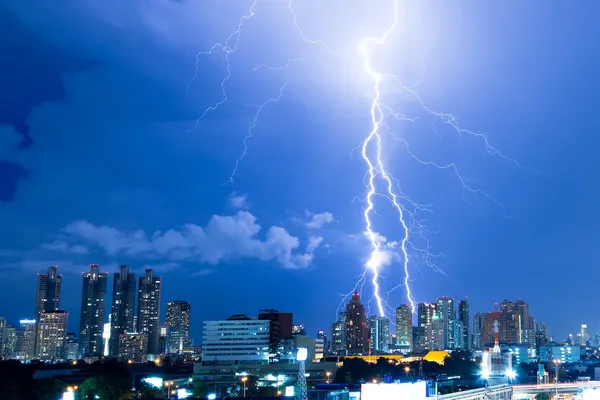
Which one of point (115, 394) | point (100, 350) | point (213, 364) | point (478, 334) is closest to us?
point (115, 394)

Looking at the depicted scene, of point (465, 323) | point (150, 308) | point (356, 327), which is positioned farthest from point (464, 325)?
point (150, 308)

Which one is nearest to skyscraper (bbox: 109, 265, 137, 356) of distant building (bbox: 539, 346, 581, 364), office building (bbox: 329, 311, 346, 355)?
office building (bbox: 329, 311, 346, 355)

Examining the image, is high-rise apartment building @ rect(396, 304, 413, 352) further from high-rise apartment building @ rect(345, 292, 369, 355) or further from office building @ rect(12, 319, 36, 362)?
office building @ rect(12, 319, 36, 362)

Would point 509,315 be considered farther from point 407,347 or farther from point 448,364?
point 448,364

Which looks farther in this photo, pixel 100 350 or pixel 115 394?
pixel 100 350

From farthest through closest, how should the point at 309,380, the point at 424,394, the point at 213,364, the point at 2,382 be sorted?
the point at 213,364 < the point at 309,380 < the point at 2,382 < the point at 424,394

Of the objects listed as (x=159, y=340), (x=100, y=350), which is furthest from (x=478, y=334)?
(x=100, y=350)

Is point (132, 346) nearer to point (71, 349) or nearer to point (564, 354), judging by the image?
point (71, 349)
